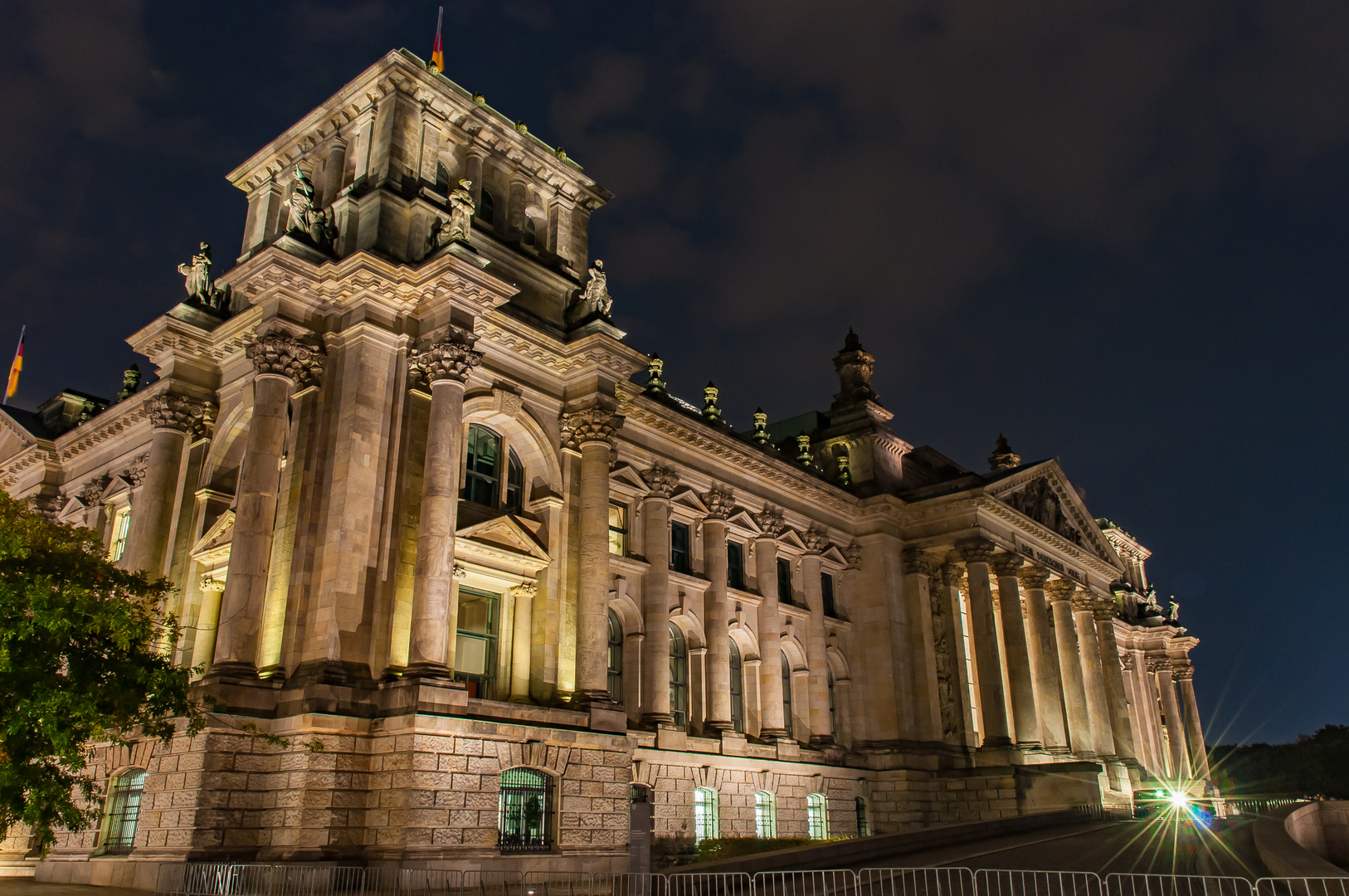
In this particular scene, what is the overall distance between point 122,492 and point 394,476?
1480 centimetres

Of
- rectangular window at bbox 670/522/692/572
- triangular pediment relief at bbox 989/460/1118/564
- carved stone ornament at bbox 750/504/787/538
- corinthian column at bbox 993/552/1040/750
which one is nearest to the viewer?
rectangular window at bbox 670/522/692/572

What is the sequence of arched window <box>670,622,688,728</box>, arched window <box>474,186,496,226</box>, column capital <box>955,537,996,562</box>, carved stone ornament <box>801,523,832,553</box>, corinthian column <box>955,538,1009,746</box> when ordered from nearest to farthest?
arched window <box>474,186,496,226</box> < arched window <box>670,622,688,728</box> < carved stone ornament <box>801,523,832,553</box> < corinthian column <box>955,538,1009,746</box> < column capital <box>955,537,996,562</box>

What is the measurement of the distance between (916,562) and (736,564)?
35.3 ft

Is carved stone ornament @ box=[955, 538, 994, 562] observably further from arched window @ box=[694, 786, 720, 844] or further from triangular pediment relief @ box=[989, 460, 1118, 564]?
arched window @ box=[694, 786, 720, 844]

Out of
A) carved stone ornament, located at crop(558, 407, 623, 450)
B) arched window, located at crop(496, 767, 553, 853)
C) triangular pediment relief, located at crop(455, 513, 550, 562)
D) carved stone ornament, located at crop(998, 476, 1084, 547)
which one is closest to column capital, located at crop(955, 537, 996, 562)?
carved stone ornament, located at crop(998, 476, 1084, 547)

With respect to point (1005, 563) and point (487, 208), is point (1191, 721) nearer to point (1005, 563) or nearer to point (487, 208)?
point (1005, 563)

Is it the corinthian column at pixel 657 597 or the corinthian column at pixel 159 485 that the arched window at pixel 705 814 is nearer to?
the corinthian column at pixel 657 597

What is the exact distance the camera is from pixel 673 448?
38.9m

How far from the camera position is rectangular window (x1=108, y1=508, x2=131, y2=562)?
1393 inches

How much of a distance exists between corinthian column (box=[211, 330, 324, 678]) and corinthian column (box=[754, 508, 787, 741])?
20.4 m

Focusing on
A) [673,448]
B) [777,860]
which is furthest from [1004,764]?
[777,860]

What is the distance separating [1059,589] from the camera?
53875mm

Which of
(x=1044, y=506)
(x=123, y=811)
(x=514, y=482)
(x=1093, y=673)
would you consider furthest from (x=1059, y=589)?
(x=123, y=811)

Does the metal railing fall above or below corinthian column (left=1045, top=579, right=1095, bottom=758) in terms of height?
below
